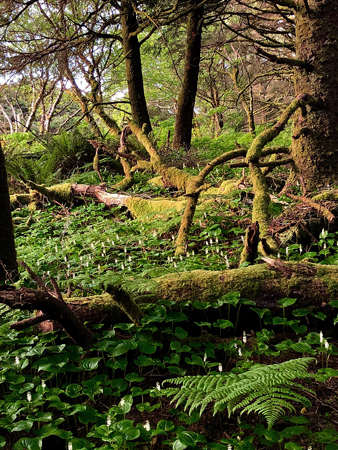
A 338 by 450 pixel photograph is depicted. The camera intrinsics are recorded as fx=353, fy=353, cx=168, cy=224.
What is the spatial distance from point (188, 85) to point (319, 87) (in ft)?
19.3

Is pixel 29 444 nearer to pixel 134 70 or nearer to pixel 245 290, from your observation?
pixel 245 290

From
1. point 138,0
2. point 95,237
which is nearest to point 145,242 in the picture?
point 95,237

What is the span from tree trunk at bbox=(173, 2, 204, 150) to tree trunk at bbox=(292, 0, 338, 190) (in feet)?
15.9

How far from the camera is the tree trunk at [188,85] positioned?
9.82 metres

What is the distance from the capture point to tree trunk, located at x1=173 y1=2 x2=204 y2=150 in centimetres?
982

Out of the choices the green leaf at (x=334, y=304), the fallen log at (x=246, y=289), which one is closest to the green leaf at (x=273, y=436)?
the fallen log at (x=246, y=289)

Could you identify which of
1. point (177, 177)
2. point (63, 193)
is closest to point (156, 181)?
point (177, 177)

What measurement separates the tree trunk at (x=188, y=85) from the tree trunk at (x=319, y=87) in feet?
15.9

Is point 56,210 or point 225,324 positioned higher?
point 56,210

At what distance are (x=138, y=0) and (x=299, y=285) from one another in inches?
365

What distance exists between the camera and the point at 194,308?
11.0ft

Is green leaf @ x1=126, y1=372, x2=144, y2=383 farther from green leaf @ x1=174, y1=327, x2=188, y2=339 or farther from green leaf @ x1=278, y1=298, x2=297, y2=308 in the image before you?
green leaf @ x1=278, y1=298, x2=297, y2=308

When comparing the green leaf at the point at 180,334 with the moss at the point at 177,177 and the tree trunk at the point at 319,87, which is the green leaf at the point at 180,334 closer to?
the tree trunk at the point at 319,87

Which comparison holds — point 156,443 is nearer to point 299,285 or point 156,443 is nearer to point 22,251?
point 299,285
